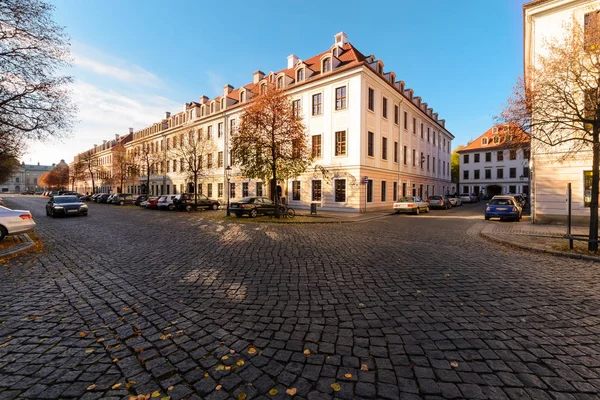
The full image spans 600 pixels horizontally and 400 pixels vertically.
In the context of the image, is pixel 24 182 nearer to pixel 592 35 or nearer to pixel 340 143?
pixel 340 143

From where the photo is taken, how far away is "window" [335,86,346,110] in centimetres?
2425

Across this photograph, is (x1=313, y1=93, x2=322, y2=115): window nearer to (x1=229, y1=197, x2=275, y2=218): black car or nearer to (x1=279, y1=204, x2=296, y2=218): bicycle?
(x1=229, y1=197, x2=275, y2=218): black car

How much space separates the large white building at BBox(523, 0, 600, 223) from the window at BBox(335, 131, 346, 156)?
13019mm

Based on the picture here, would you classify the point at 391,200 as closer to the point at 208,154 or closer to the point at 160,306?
the point at 208,154

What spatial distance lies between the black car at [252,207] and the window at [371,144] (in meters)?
10.7

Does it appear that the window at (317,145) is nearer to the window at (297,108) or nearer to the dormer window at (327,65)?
the window at (297,108)

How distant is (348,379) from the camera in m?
2.45

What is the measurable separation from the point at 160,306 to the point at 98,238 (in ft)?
26.9

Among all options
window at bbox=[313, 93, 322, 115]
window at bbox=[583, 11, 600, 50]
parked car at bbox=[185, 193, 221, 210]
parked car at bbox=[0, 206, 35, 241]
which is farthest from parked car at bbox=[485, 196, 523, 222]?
parked car at bbox=[185, 193, 221, 210]

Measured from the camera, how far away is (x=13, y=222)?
29.5 feet

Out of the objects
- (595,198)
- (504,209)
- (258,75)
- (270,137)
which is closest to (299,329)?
(595,198)

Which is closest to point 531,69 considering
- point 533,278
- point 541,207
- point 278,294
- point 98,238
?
point 533,278

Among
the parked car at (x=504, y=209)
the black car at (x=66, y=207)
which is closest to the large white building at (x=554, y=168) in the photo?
the parked car at (x=504, y=209)

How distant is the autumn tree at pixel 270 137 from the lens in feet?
58.1
